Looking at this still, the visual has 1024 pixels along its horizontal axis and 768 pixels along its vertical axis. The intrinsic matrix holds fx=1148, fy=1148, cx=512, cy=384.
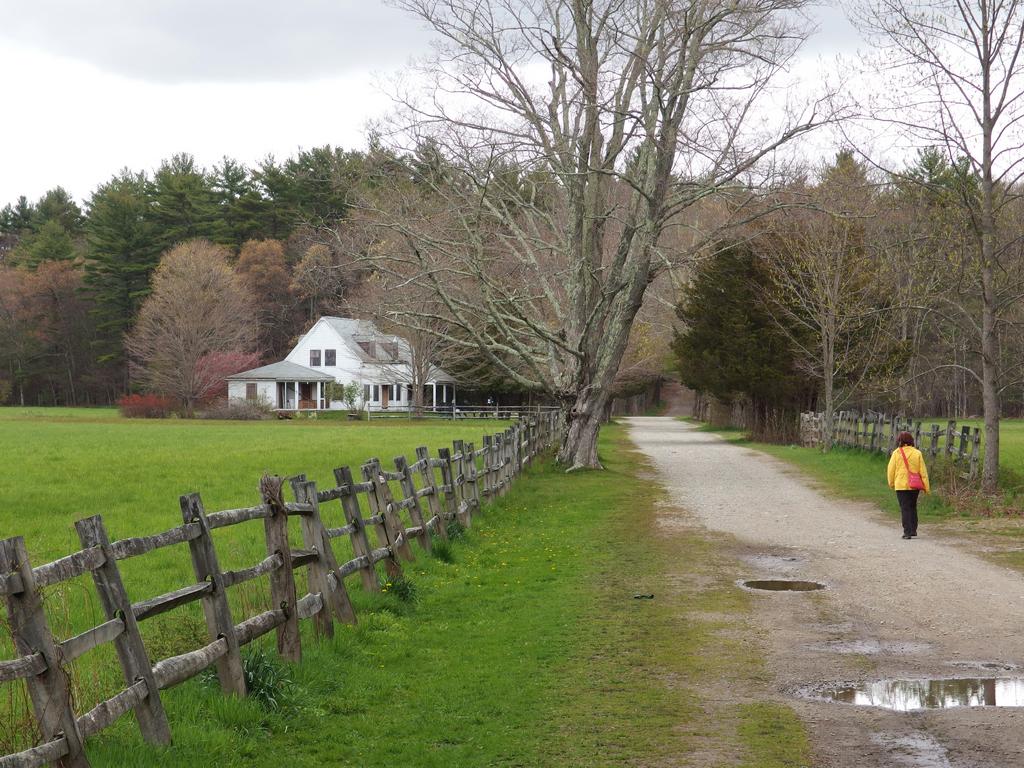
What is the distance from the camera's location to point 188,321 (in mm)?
79562

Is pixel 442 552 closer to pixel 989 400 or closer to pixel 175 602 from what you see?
pixel 175 602

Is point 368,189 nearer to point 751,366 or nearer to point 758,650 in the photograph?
point 758,650

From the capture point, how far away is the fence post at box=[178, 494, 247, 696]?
6918 mm

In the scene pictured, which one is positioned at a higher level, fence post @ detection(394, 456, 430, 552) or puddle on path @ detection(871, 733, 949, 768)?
fence post @ detection(394, 456, 430, 552)

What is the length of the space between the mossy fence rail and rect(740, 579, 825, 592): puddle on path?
375 centimetres

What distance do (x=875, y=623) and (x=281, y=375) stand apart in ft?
247

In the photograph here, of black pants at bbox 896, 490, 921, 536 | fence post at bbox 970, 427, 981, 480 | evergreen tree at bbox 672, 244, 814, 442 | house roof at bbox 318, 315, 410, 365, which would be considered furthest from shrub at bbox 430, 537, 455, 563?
house roof at bbox 318, 315, 410, 365

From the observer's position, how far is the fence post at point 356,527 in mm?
10203

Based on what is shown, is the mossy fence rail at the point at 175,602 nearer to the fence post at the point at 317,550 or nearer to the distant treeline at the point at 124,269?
the fence post at the point at 317,550

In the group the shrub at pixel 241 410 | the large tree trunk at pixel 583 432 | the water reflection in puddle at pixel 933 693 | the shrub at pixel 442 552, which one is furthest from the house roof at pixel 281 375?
the water reflection in puddle at pixel 933 693

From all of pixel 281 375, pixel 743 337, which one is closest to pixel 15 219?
pixel 281 375

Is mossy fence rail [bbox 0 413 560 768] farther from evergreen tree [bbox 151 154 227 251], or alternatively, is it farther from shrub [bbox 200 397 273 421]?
evergreen tree [bbox 151 154 227 251]

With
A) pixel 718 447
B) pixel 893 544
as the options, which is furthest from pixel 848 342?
pixel 893 544

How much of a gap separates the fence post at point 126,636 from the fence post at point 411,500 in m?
6.53
